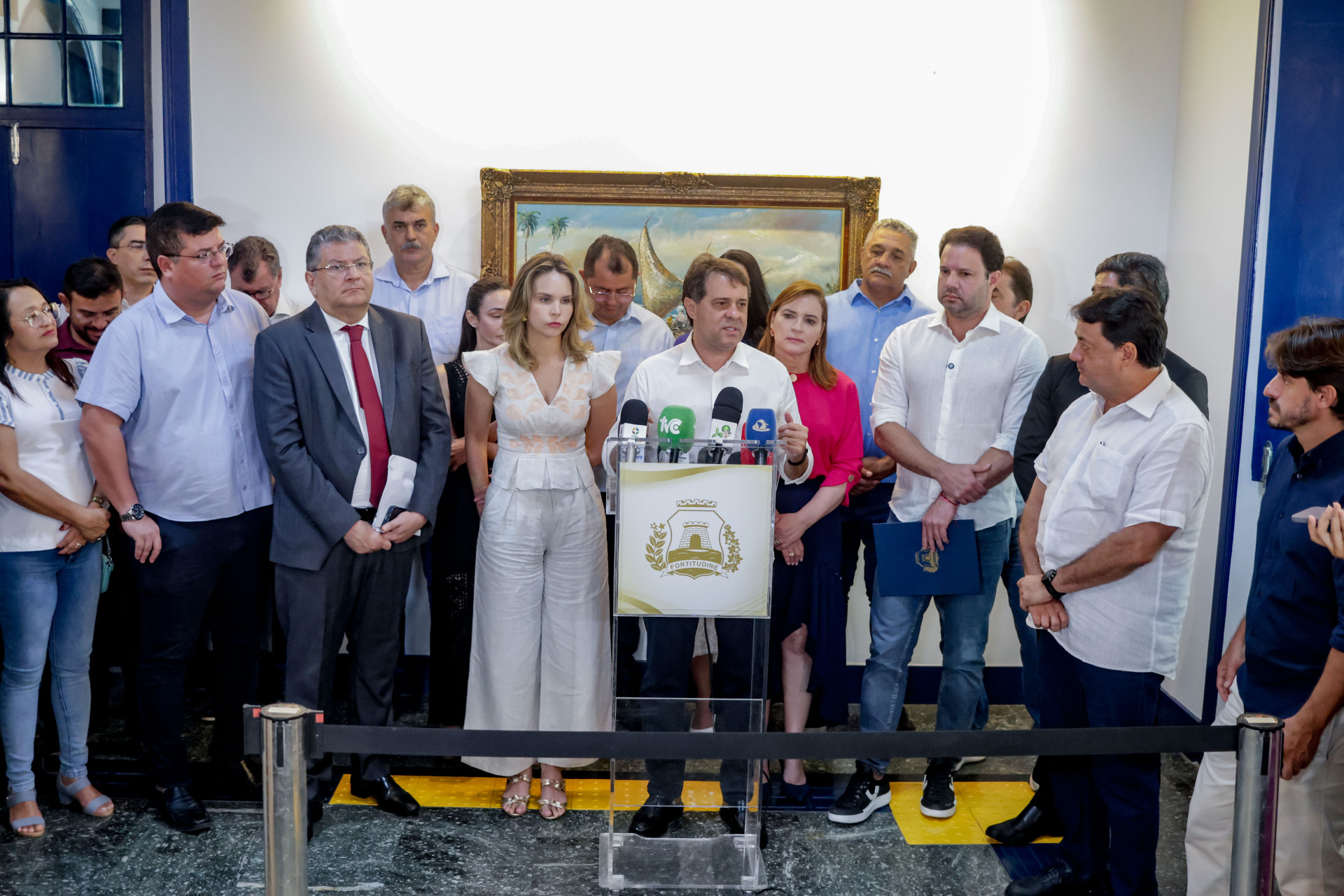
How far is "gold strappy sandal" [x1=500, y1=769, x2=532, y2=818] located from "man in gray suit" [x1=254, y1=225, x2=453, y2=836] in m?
0.30

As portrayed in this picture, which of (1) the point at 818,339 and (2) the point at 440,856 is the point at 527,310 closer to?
(1) the point at 818,339

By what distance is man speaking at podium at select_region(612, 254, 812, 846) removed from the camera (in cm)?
320

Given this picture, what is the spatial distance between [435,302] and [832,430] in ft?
6.34

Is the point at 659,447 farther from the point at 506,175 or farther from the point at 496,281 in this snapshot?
the point at 506,175

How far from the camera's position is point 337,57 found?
4.69m

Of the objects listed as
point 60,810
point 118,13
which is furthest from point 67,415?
point 118,13

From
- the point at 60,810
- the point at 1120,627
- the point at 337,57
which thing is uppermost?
the point at 337,57

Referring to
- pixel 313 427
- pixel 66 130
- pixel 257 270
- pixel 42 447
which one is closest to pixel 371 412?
pixel 313 427

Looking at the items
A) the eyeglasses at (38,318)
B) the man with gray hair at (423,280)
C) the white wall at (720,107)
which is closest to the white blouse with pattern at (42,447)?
the eyeglasses at (38,318)

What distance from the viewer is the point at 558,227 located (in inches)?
186

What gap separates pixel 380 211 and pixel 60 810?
2681mm

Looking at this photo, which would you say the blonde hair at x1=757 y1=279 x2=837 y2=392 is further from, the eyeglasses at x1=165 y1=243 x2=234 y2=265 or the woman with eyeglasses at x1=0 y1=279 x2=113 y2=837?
the woman with eyeglasses at x1=0 y1=279 x2=113 y2=837

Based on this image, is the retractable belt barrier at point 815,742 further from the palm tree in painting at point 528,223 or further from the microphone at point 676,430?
the palm tree in painting at point 528,223

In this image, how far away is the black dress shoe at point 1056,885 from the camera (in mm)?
3082
